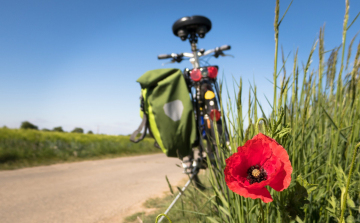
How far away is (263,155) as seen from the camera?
0.67m

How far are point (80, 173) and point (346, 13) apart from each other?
210 inches

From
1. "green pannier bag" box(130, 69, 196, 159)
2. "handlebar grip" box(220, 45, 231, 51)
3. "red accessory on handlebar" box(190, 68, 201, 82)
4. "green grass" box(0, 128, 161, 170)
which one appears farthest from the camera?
"green grass" box(0, 128, 161, 170)

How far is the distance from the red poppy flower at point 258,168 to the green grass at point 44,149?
20.2 ft

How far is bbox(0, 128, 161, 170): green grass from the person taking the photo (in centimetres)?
602

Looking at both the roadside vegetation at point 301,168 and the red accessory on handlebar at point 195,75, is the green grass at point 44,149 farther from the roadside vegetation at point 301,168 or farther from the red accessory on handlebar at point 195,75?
the roadside vegetation at point 301,168

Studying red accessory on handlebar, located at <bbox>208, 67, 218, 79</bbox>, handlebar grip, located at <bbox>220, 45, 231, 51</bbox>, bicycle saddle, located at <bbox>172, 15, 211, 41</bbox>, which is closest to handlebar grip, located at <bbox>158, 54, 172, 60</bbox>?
bicycle saddle, located at <bbox>172, 15, 211, 41</bbox>

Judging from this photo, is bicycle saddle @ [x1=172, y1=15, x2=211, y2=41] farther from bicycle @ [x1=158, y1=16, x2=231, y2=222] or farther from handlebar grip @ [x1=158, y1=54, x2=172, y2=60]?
handlebar grip @ [x1=158, y1=54, x2=172, y2=60]

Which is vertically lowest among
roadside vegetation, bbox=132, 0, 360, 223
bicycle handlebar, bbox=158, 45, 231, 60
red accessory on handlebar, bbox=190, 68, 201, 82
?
roadside vegetation, bbox=132, 0, 360, 223

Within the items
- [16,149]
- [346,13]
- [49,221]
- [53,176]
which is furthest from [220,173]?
[16,149]

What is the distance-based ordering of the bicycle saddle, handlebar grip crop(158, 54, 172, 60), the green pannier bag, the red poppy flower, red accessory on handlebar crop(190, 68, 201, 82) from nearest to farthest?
1. the red poppy flower
2. the green pannier bag
3. red accessory on handlebar crop(190, 68, 201, 82)
4. the bicycle saddle
5. handlebar grip crop(158, 54, 172, 60)

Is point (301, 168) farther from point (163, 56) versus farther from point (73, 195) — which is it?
point (73, 195)

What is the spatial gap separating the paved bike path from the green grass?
1.51 m

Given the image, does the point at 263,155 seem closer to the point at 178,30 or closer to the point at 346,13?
the point at 346,13

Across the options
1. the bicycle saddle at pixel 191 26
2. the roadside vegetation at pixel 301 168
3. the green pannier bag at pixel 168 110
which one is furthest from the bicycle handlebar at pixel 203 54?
the roadside vegetation at pixel 301 168
